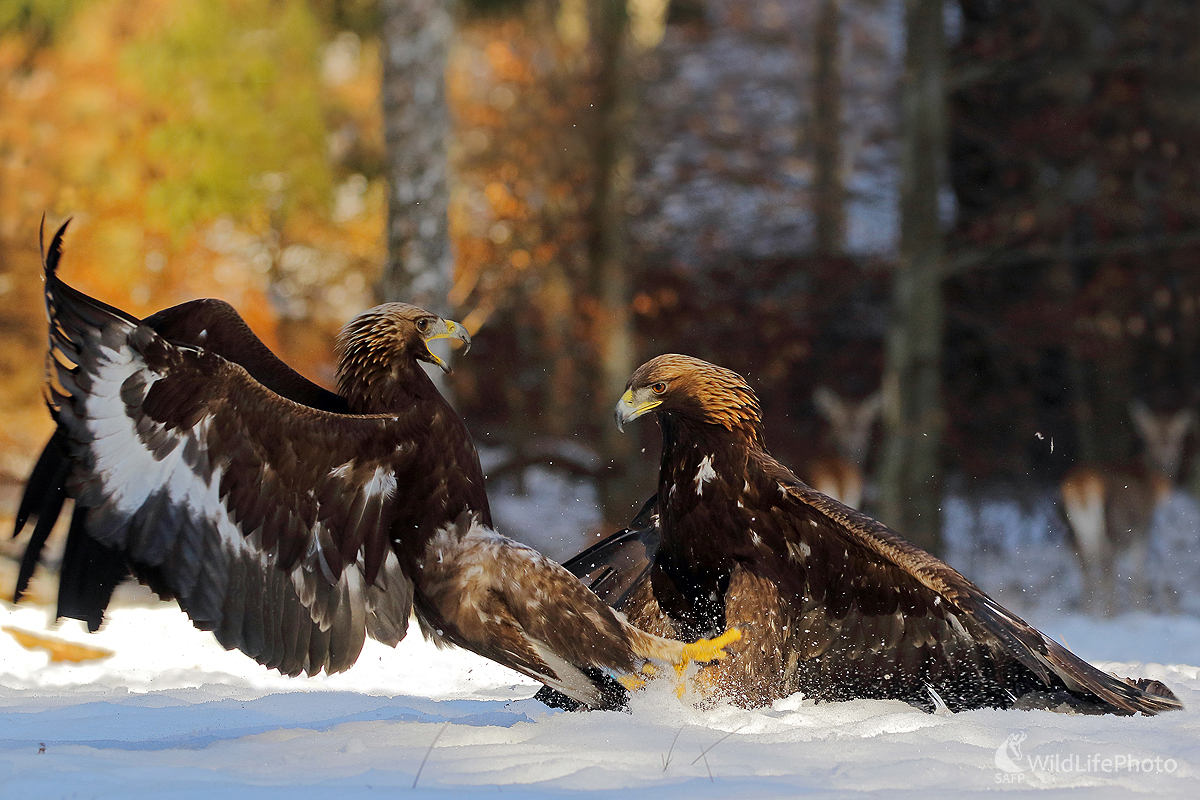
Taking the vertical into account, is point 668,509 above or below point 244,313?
below

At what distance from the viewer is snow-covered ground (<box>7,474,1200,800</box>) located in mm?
3107

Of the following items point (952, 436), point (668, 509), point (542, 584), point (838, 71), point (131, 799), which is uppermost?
point (838, 71)

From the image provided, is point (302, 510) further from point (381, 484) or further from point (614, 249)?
point (614, 249)

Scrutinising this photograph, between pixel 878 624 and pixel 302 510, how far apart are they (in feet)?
6.79

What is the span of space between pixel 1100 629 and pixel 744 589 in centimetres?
459

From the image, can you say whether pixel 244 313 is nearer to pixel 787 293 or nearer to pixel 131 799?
pixel 787 293

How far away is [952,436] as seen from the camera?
11.7 m

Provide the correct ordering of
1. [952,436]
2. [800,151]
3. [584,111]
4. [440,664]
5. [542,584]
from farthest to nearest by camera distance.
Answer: [800,151], [584,111], [952,436], [440,664], [542,584]

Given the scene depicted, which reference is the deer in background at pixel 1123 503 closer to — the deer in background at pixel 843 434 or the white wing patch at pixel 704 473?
the deer in background at pixel 843 434

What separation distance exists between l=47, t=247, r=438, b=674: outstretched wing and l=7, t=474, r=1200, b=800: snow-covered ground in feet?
1.29

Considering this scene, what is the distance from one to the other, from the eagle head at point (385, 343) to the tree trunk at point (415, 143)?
3.96 m

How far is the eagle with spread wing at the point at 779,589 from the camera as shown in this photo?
13.5 ft

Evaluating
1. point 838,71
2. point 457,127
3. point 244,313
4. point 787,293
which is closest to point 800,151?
point 838,71

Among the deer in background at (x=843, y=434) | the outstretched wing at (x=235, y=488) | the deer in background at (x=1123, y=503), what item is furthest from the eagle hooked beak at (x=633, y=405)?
the deer in background at (x=843, y=434)
